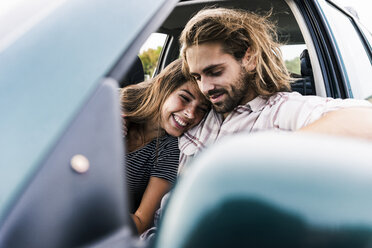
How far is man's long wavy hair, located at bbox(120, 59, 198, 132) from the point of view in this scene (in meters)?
1.99

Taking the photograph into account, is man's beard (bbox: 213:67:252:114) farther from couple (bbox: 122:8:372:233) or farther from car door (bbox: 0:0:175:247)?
car door (bbox: 0:0:175:247)

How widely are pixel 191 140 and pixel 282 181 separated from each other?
133cm

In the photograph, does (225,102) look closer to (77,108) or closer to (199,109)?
(199,109)

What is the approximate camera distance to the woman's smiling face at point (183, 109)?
6.09ft

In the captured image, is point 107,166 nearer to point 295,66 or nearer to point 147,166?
point 147,166

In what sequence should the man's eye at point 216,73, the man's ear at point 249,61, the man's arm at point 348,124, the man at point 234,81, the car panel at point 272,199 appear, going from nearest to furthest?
the car panel at point 272,199 < the man's arm at point 348,124 < the man at point 234,81 < the man's eye at point 216,73 < the man's ear at point 249,61

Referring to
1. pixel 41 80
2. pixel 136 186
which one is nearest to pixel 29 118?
pixel 41 80

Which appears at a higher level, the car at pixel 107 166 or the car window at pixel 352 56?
the car window at pixel 352 56

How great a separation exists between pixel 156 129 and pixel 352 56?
1.61 metres

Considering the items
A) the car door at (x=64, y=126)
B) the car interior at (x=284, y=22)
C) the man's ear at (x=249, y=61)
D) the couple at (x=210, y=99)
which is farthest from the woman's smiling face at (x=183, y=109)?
the car door at (x=64, y=126)

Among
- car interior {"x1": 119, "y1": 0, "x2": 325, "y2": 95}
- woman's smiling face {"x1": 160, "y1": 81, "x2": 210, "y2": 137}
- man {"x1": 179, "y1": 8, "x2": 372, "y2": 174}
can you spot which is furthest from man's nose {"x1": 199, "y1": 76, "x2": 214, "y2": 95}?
car interior {"x1": 119, "y1": 0, "x2": 325, "y2": 95}

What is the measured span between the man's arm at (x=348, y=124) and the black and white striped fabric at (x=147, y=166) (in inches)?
32.8

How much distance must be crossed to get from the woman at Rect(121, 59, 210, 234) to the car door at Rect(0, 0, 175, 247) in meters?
0.97

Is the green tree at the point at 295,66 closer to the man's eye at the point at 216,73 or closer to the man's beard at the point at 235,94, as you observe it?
the man's beard at the point at 235,94
